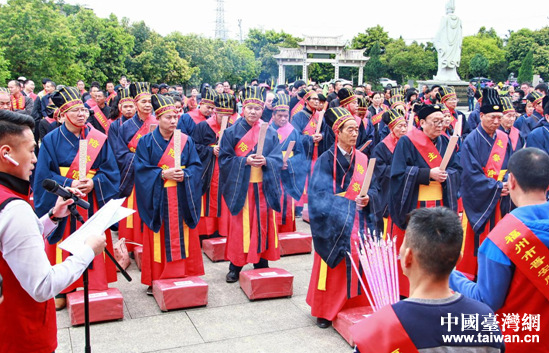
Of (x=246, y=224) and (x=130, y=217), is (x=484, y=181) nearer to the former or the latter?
(x=246, y=224)

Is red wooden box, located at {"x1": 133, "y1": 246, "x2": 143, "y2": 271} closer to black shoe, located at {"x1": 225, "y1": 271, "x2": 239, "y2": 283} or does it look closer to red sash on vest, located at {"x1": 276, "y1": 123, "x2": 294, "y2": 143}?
black shoe, located at {"x1": 225, "y1": 271, "x2": 239, "y2": 283}

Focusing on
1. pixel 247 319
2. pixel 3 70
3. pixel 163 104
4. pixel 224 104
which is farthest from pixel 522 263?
pixel 3 70

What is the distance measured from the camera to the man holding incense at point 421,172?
5.59 m

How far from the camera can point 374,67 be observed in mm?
50125

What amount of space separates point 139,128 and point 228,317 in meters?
3.32

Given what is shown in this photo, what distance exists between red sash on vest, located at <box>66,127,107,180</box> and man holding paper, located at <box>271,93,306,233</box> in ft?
8.14

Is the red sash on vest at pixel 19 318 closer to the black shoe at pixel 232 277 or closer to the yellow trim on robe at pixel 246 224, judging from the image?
the yellow trim on robe at pixel 246 224

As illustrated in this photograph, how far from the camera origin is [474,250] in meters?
6.20

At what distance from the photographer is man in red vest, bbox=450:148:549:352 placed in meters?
2.73

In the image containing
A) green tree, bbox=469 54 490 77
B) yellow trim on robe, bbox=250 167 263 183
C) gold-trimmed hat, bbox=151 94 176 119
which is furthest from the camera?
green tree, bbox=469 54 490 77

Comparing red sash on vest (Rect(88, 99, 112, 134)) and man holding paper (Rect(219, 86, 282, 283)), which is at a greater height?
red sash on vest (Rect(88, 99, 112, 134))

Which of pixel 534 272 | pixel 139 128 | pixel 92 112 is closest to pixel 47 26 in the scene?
pixel 92 112

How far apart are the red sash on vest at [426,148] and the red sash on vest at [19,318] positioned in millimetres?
4166

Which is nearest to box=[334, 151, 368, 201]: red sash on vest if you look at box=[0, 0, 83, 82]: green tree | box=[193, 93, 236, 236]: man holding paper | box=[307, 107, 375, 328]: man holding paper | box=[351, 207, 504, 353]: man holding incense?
box=[307, 107, 375, 328]: man holding paper
